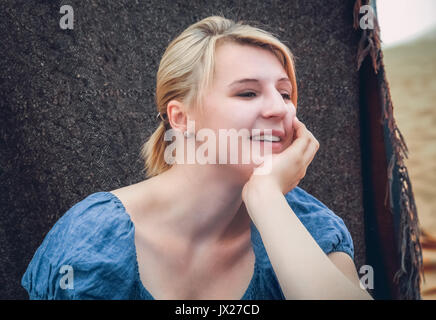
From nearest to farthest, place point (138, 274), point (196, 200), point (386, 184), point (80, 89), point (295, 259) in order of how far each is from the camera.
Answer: point (295, 259) < point (138, 274) < point (196, 200) < point (80, 89) < point (386, 184)

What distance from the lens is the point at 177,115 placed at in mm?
984

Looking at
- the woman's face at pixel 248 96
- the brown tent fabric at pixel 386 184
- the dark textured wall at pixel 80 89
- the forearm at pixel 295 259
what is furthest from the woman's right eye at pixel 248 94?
the brown tent fabric at pixel 386 184

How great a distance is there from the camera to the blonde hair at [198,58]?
0.94 metres

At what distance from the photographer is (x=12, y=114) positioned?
1.06 meters

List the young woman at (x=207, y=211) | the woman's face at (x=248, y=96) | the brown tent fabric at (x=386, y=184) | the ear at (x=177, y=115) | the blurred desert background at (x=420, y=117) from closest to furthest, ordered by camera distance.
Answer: the young woman at (x=207, y=211) → the woman's face at (x=248, y=96) → the ear at (x=177, y=115) → the brown tent fabric at (x=386, y=184) → the blurred desert background at (x=420, y=117)

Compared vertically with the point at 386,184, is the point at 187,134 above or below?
above

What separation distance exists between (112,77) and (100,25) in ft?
0.46

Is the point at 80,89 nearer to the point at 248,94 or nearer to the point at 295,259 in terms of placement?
the point at 248,94

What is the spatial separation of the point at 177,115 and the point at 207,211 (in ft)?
0.74

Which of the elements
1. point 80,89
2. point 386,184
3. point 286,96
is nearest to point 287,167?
point 286,96

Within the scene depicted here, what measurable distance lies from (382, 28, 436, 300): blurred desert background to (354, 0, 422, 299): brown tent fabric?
0.29 ft

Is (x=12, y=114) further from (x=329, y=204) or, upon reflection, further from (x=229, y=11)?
(x=329, y=204)

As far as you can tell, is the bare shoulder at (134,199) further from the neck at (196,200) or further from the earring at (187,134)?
the earring at (187,134)
